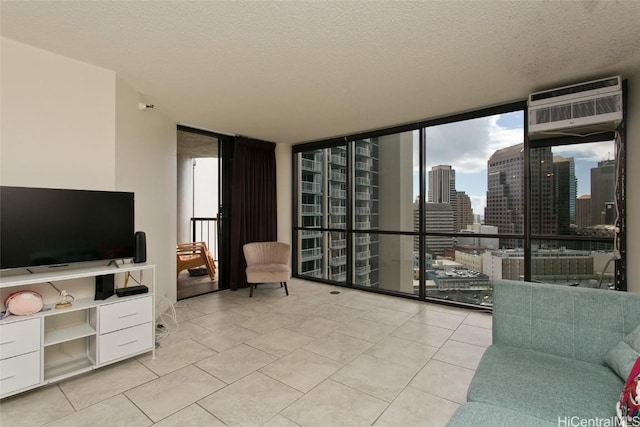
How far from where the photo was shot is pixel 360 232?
4.77 meters

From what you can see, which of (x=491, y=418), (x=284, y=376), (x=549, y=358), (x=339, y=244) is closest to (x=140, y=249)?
(x=284, y=376)

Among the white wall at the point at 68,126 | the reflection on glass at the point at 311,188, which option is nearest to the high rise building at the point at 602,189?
the reflection on glass at the point at 311,188

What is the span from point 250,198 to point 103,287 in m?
2.70

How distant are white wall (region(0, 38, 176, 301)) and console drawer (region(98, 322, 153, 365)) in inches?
45.7

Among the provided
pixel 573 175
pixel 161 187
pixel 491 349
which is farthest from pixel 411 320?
pixel 161 187

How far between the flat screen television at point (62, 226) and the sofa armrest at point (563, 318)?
2.93m

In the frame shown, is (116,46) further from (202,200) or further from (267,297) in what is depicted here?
(202,200)

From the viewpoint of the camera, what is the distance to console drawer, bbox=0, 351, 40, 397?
1.81 meters

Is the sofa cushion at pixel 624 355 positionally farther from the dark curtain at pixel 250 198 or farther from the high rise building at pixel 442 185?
the dark curtain at pixel 250 198

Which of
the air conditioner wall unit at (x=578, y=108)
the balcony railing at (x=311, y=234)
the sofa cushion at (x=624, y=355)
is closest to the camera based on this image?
the sofa cushion at (x=624, y=355)

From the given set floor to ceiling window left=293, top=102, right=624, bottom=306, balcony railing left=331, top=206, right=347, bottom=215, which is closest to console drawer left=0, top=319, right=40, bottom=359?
floor to ceiling window left=293, top=102, right=624, bottom=306

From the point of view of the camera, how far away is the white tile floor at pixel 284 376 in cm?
178

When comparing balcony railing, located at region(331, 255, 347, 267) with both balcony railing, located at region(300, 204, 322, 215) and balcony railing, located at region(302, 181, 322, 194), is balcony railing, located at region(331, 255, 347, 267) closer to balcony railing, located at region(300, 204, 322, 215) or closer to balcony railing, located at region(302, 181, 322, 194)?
balcony railing, located at region(300, 204, 322, 215)

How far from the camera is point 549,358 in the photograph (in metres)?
1.64
